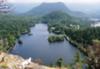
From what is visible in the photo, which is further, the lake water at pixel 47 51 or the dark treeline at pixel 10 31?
the dark treeline at pixel 10 31

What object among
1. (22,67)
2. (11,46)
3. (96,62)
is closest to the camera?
(22,67)

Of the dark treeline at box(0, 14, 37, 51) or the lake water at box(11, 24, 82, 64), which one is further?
the dark treeline at box(0, 14, 37, 51)

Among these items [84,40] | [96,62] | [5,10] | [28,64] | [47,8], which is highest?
[5,10]

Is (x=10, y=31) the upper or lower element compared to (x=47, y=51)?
lower

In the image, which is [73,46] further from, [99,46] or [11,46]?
[99,46]

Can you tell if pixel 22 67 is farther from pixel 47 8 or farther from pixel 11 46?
pixel 47 8

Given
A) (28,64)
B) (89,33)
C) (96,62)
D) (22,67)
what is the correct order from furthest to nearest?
(89,33), (96,62), (28,64), (22,67)

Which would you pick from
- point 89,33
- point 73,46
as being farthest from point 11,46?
point 89,33

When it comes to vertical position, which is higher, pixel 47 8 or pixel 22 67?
pixel 22 67

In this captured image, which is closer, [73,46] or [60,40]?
[73,46]

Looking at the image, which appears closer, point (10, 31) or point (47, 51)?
point (47, 51)
